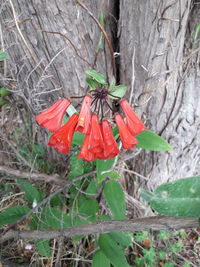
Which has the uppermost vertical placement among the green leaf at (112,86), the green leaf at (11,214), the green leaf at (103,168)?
the green leaf at (112,86)

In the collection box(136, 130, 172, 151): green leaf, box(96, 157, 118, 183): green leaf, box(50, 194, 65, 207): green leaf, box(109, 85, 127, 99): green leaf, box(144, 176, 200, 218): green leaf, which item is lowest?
box(50, 194, 65, 207): green leaf

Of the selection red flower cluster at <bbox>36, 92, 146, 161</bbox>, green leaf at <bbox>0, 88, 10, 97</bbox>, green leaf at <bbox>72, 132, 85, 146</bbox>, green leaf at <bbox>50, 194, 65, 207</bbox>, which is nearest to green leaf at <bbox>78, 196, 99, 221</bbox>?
green leaf at <bbox>50, 194, 65, 207</bbox>

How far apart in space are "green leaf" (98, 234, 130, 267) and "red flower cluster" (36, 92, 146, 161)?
423 mm

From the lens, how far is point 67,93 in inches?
46.0

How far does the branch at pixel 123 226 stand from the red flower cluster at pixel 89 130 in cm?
20

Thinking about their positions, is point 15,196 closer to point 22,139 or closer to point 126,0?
A: point 22,139

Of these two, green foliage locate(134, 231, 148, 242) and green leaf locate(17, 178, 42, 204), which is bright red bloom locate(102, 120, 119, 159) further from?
green foliage locate(134, 231, 148, 242)

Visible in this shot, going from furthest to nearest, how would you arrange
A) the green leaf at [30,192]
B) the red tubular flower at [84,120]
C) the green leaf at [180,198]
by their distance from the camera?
the green leaf at [30,192] < the red tubular flower at [84,120] < the green leaf at [180,198]

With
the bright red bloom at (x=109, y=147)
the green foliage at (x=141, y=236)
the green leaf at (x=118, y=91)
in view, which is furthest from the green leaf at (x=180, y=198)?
the green foliage at (x=141, y=236)

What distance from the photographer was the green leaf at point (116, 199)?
41.2 inches

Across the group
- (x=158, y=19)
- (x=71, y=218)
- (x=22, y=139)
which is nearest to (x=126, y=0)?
(x=158, y=19)

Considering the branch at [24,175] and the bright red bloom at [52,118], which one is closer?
the bright red bloom at [52,118]

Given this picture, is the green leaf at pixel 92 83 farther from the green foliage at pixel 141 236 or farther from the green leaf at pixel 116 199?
the green foliage at pixel 141 236

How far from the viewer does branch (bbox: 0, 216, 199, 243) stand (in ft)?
1.84
